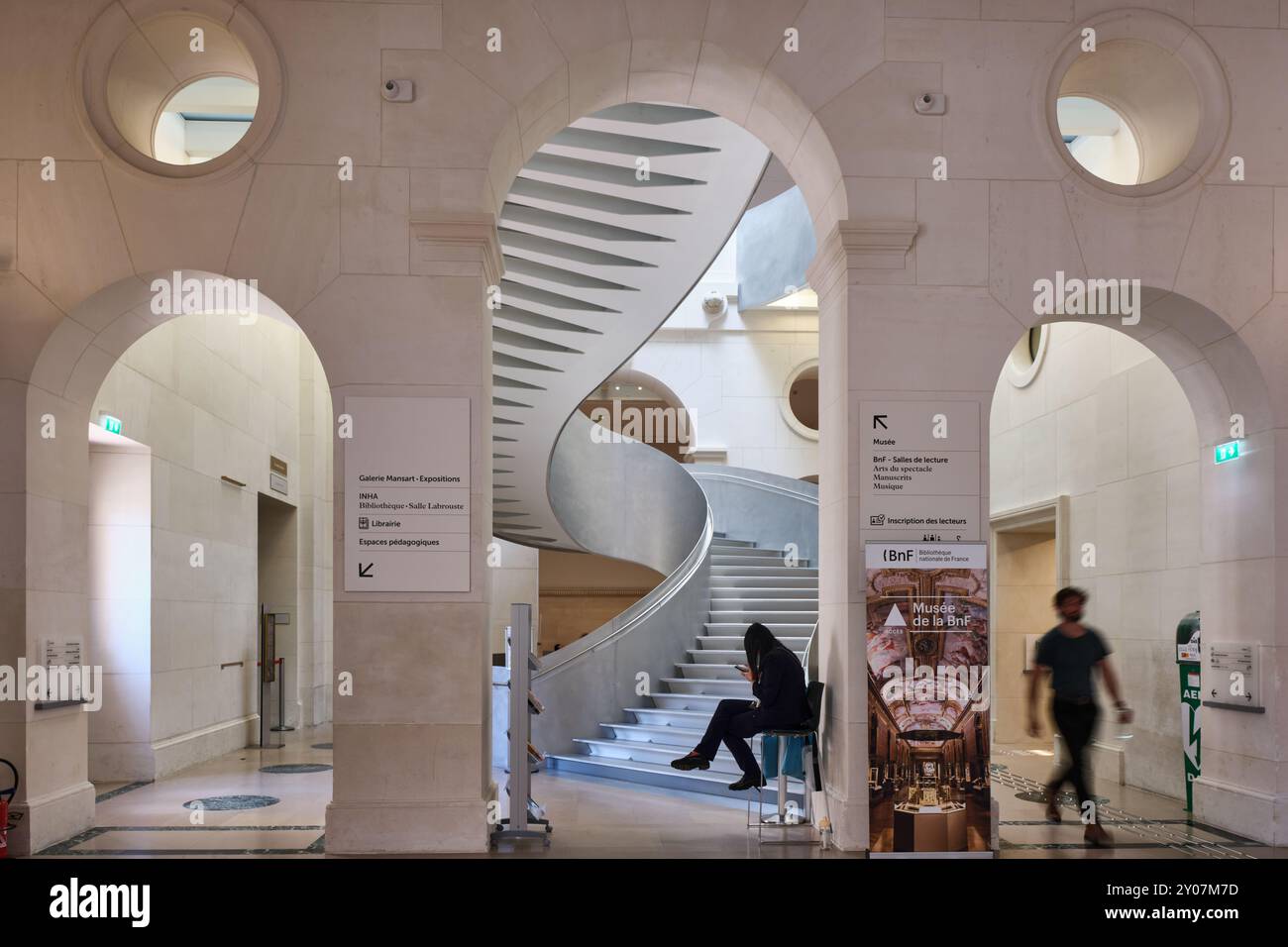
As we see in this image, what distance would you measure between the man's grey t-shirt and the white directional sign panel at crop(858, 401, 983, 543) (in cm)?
79

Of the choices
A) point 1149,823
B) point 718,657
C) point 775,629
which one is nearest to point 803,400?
Answer: point 775,629

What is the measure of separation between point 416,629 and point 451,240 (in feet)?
6.94

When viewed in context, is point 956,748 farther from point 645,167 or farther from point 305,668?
point 305,668

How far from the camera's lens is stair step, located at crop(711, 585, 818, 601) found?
12.3 metres

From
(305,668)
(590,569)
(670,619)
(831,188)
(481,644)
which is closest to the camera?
(481,644)

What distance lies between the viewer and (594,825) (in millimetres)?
7148

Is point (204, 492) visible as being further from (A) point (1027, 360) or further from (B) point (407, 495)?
(A) point (1027, 360)

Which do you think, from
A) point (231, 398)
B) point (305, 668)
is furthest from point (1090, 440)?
point (305, 668)

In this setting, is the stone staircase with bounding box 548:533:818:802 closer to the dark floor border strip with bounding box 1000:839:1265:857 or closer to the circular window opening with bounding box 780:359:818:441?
the dark floor border strip with bounding box 1000:839:1265:857

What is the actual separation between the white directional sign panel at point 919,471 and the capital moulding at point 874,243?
783mm

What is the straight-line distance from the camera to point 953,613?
629 cm

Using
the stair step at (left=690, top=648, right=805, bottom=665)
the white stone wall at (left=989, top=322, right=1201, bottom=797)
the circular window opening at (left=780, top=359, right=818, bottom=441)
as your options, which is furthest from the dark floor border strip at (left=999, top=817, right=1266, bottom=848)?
the circular window opening at (left=780, top=359, right=818, bottom=441)
